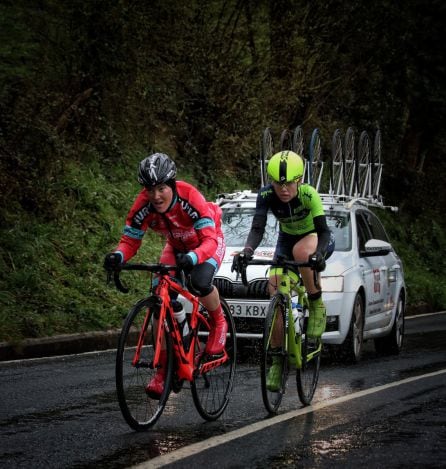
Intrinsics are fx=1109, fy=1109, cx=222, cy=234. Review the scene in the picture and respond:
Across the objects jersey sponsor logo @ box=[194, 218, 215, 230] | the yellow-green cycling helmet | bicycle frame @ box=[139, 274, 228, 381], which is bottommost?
bicycle frame @ box=[139, 274, 228, 381]

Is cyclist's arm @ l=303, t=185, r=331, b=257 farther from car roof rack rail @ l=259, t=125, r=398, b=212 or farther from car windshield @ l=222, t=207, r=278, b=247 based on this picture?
car roof rack rail @ l=259, t=125, r=398, b=212

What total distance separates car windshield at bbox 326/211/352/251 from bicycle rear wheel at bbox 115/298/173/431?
6011 millimetres

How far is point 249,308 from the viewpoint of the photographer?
1218cm

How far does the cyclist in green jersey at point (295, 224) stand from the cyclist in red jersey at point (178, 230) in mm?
559

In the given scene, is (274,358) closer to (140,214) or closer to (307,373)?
(307,373)

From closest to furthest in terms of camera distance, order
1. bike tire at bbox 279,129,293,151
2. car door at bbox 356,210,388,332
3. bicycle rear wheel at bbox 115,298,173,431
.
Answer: bicycle rear wheel at bbox 115,298,173,431
car door at bbox 356,210,388,332
bike tire at bbox 279,129,293,151

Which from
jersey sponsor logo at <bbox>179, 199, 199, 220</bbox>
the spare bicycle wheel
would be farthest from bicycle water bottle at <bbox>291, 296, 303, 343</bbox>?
the spare bicycle wheel

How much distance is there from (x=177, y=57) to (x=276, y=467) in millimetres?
17076

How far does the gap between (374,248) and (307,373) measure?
12.1ft

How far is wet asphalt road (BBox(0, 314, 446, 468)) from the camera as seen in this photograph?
670 centimetres

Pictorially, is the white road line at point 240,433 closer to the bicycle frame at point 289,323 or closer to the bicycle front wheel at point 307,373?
the bicycle front wheel at point 307,373

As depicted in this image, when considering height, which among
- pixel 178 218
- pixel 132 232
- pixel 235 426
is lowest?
pixel 235 426

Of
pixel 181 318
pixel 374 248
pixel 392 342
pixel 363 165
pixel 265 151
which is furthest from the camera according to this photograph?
pixel 363 165

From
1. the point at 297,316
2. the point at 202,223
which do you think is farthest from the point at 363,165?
the point at 202,223
